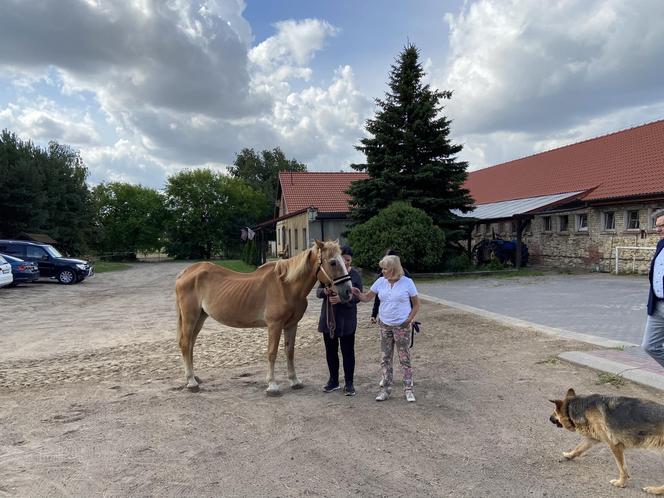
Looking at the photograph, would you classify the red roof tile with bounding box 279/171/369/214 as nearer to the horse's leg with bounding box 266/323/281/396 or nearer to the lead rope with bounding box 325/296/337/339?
the horse's leg with bounding box 266/323/281/396

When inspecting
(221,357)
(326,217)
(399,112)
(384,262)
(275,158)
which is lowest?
(221,357)

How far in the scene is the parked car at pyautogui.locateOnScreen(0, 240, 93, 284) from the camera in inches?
779

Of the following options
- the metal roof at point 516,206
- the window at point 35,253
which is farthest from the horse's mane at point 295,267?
the window at point 35,253

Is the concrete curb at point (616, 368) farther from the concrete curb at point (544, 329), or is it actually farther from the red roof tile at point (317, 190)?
the red roof tile at point (317, 190)

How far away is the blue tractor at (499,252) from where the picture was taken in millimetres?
23953

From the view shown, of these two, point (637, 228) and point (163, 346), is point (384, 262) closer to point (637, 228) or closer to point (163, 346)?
point (163, 346)

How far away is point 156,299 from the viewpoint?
15070mm

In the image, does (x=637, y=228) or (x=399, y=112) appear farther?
(x=399, y=112)

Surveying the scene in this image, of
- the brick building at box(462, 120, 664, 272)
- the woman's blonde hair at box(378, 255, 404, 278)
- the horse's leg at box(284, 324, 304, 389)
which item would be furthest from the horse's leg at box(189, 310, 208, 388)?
the brick building at box(462, 120, 664, 272)

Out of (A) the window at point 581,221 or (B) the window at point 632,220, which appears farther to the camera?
(A) the window at point 581,221

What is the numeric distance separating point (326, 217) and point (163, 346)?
18352mm

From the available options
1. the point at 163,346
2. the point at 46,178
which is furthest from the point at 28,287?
the point at 46,178

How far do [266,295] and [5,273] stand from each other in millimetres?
15674

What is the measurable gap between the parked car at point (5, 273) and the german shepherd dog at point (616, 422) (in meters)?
18.6
